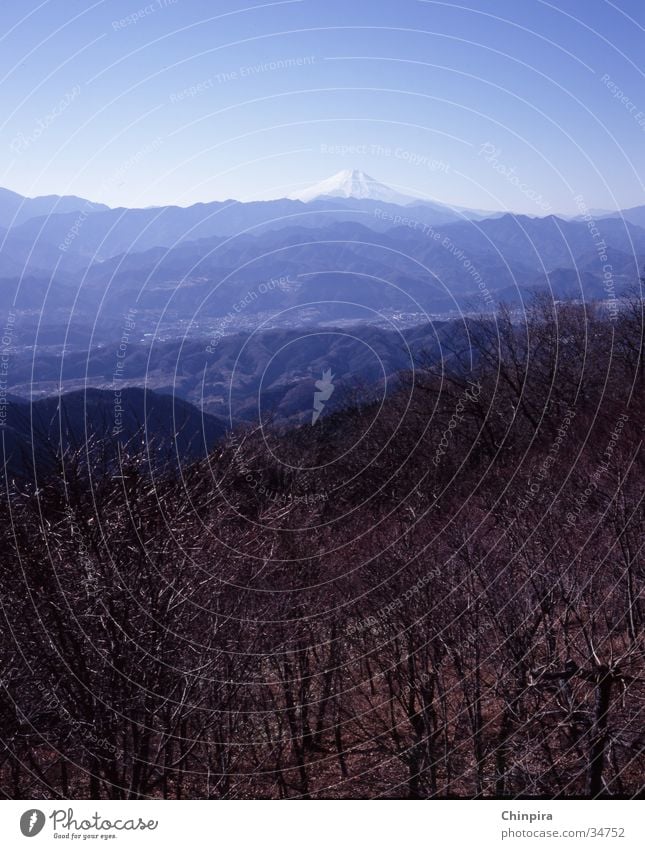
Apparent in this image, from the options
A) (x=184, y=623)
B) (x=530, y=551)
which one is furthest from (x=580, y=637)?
(x=184, y=623)

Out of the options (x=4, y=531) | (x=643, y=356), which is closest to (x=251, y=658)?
(x=4, y=531)

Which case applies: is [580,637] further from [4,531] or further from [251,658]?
[4,531]

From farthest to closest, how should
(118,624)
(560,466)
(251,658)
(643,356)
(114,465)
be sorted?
(643,356)
(560,466)
(251,658)
(114,465)
(118,624)

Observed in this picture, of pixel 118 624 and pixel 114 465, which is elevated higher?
pixel 114 465
